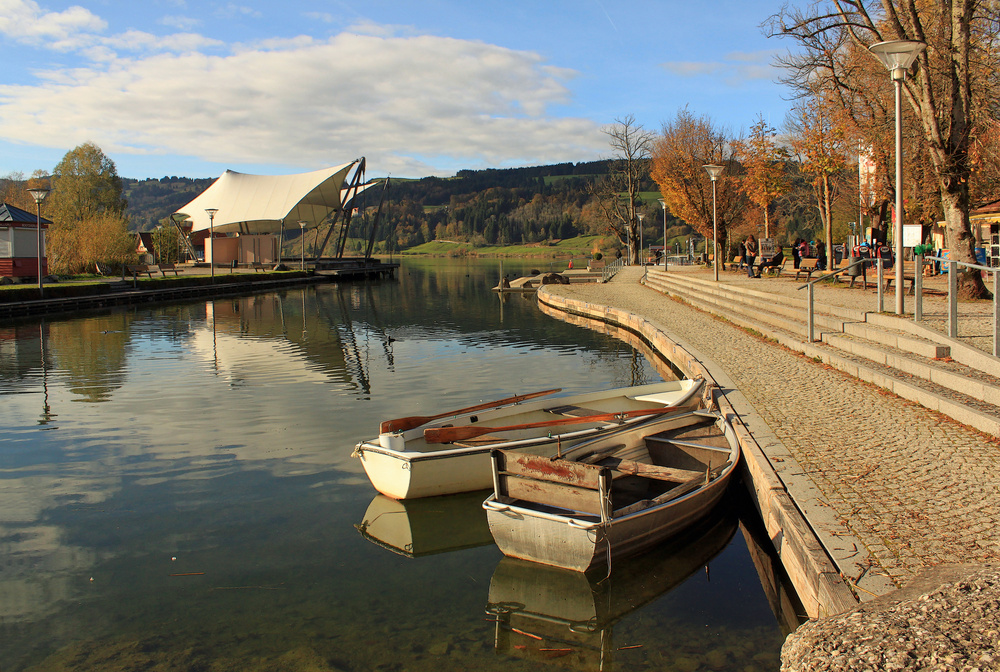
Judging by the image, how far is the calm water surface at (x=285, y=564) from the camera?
16.4 ft

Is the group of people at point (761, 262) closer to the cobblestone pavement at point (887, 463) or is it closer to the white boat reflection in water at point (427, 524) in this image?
the cobblestone pavement at point (887, 463)

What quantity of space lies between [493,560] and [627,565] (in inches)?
47.8

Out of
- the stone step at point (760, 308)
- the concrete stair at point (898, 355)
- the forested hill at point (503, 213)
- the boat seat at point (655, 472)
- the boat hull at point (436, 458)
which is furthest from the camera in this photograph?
the forested hill at point (503, 213)

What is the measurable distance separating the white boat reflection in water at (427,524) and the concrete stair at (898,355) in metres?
5.04

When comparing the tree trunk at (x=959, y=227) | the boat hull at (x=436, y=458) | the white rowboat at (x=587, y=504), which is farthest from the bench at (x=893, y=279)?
the white rowboat at (x=587, y=504)

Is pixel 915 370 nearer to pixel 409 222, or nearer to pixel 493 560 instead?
pixel 493 560

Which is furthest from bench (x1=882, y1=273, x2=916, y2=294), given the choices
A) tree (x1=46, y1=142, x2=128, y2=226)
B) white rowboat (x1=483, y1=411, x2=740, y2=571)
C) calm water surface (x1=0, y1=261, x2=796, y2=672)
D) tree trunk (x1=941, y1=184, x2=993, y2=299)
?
tree (x1=46, y1=142, x2=128, y2=226)

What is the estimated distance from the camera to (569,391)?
1309cm

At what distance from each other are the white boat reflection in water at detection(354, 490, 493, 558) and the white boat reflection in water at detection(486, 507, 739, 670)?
710mm

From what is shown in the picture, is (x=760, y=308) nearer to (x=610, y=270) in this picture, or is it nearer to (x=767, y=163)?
(x=767, y=163)

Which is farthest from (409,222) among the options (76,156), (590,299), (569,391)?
(569,391)

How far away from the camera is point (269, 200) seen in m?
66.6

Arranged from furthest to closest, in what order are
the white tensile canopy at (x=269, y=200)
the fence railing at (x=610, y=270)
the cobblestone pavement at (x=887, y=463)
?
the white tensile canopy at (x=269, y=200), the fence railing at (x=610, y=270), the cobblestone pavement at (x=887, y=463)

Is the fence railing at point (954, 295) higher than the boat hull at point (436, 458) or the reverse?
higher
